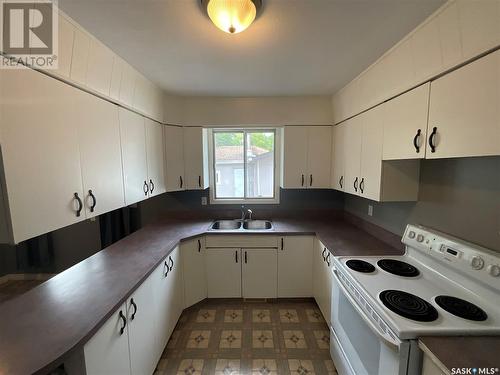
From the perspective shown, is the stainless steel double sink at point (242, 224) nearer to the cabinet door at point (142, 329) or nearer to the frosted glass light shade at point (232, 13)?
the cabinet door at point (142, 329)

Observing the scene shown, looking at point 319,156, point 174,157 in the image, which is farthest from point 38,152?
point 319,156

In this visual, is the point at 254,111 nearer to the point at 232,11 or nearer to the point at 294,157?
the point at 294,157

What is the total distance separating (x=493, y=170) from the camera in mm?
1180

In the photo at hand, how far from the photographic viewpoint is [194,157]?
8.74 feet

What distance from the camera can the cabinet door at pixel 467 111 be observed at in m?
0.91

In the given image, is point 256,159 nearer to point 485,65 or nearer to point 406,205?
point 406,205

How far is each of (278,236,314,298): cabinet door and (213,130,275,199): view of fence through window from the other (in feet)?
2.80

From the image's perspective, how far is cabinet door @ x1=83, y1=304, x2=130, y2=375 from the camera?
996 mm

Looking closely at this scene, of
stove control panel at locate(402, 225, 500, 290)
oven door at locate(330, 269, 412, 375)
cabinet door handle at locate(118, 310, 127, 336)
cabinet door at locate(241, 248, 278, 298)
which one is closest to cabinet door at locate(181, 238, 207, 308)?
cabinet door at locate(241, 248, 278, 298)

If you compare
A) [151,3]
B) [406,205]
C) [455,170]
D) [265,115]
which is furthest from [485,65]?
[265,115]

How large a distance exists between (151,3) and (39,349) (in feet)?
5.22

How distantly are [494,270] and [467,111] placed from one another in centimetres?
80

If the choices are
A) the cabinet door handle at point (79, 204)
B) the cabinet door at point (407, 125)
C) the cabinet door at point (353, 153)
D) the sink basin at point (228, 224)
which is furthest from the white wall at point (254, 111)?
the cabinet door handle at point (79, 204)

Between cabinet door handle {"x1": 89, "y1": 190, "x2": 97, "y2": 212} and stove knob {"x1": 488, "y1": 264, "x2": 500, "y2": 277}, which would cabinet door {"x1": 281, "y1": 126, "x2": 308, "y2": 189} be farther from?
cabinet door handle {"x1": 89, "y1": 190, "x2": 97, "y2": 212}
